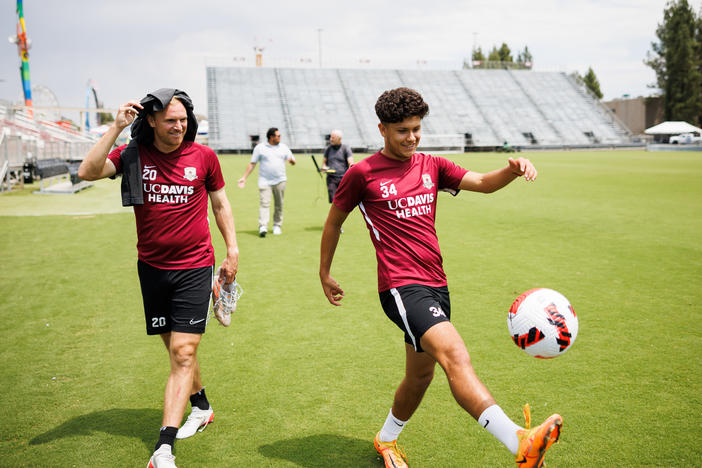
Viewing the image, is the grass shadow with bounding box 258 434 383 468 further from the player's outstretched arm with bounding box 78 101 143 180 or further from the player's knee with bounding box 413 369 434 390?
the player's outstretched arm with bounding box 78 101 143 180

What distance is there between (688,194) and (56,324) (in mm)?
18179

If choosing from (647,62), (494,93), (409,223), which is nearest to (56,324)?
(409,223)

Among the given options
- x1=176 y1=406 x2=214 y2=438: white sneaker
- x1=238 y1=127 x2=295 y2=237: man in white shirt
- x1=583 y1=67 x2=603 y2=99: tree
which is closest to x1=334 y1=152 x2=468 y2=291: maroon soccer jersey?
x1=176 y1=406 x2=214 y2=438: white sneaker

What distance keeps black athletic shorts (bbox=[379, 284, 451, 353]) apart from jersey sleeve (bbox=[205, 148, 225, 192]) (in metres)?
1.56

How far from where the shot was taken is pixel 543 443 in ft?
7.89

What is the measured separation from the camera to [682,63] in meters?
63.8

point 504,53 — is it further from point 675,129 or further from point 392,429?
point 392,429

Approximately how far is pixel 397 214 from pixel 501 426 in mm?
1326

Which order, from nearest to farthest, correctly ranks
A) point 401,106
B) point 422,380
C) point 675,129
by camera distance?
point 401,106
point 422,380
point 675,129

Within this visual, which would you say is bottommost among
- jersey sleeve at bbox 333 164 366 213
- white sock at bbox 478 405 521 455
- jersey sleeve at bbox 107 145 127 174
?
white sock at bbox 478 405 521 455

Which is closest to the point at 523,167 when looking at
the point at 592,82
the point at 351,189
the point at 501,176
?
the point at 501,176

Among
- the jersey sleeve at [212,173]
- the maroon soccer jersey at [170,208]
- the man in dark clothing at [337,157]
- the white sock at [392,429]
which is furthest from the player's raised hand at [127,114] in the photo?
the man in dark clothing at [337,157]

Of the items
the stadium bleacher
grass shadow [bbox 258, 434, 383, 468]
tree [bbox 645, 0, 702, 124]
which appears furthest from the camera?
tree [bbox 645, 0, 702, 124]

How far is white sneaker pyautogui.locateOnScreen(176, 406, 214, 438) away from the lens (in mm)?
3934
